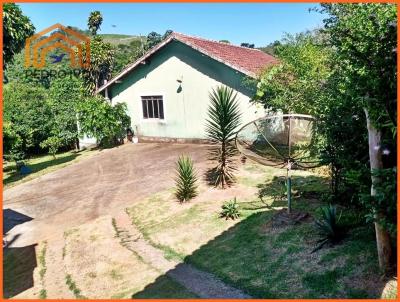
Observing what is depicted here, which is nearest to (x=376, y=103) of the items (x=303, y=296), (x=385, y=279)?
(x=385, y=279)

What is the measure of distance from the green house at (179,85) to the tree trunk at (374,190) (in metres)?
11.5

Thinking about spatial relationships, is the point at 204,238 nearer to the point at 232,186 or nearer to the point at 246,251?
the point at 246,251

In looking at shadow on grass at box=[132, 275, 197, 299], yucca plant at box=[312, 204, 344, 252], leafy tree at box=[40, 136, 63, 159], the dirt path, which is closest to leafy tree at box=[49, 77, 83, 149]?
leafy tree at box=[40, 136, 63, 159]

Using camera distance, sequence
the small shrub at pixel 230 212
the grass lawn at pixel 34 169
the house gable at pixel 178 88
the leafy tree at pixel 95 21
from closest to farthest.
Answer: the small shrub at pixel 230 212
the grass lawn at pixel 34 169
the house gable at pixel 178 88
the leafy tree at pixel 95 21

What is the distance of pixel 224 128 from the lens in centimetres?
1152

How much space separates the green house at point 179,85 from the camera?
18281 millimetres

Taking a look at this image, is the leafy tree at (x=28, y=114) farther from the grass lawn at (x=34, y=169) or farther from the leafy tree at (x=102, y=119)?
the leafy tree at (x=102, y=119)

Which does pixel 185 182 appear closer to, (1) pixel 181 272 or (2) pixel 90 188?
(1) pixel 181 272

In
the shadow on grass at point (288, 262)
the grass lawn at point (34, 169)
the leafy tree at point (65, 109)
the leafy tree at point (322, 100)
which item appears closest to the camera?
the shadow on grass at point (288, 262)

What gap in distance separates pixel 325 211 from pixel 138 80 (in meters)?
16.6

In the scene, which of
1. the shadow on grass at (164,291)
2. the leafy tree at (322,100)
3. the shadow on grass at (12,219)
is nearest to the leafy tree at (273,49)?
the leafy tree at (322,100)

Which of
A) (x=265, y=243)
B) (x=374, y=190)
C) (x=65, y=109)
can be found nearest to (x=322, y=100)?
(x=265, y=243)

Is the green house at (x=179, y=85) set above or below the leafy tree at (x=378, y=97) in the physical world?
above

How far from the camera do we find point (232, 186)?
39.8 feet
